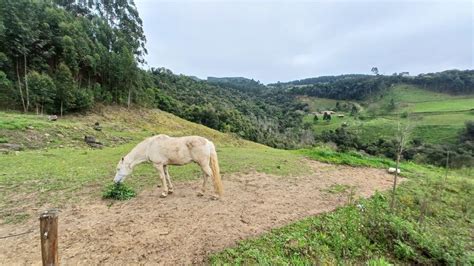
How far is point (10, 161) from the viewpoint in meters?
10.7

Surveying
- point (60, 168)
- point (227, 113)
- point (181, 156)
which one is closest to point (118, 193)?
point (181, 156)

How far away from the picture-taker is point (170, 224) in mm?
5508

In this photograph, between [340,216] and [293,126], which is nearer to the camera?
[340,216]

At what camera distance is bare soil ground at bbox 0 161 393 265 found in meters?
4.44

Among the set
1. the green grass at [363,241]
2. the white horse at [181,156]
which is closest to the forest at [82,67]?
the green grass at [363,241]

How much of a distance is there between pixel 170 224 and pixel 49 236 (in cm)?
266

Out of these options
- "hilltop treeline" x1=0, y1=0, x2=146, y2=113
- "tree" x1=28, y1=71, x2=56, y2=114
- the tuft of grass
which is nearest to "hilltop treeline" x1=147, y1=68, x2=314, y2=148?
"hilltop treeline" x1=0, y1=0, x2=146, y2=113

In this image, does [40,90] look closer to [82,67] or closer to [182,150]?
[82,67]

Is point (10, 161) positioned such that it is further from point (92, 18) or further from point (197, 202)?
point (92, 18)

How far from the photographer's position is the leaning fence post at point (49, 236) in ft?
10.00

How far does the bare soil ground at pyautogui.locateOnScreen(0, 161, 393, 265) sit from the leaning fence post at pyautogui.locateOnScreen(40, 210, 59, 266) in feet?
3.95

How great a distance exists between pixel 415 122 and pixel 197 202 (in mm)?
7593

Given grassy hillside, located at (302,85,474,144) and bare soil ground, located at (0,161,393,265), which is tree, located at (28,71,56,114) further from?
grassy hillside, located at (302,85,474,144)

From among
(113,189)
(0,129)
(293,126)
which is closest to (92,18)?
(0,129)
